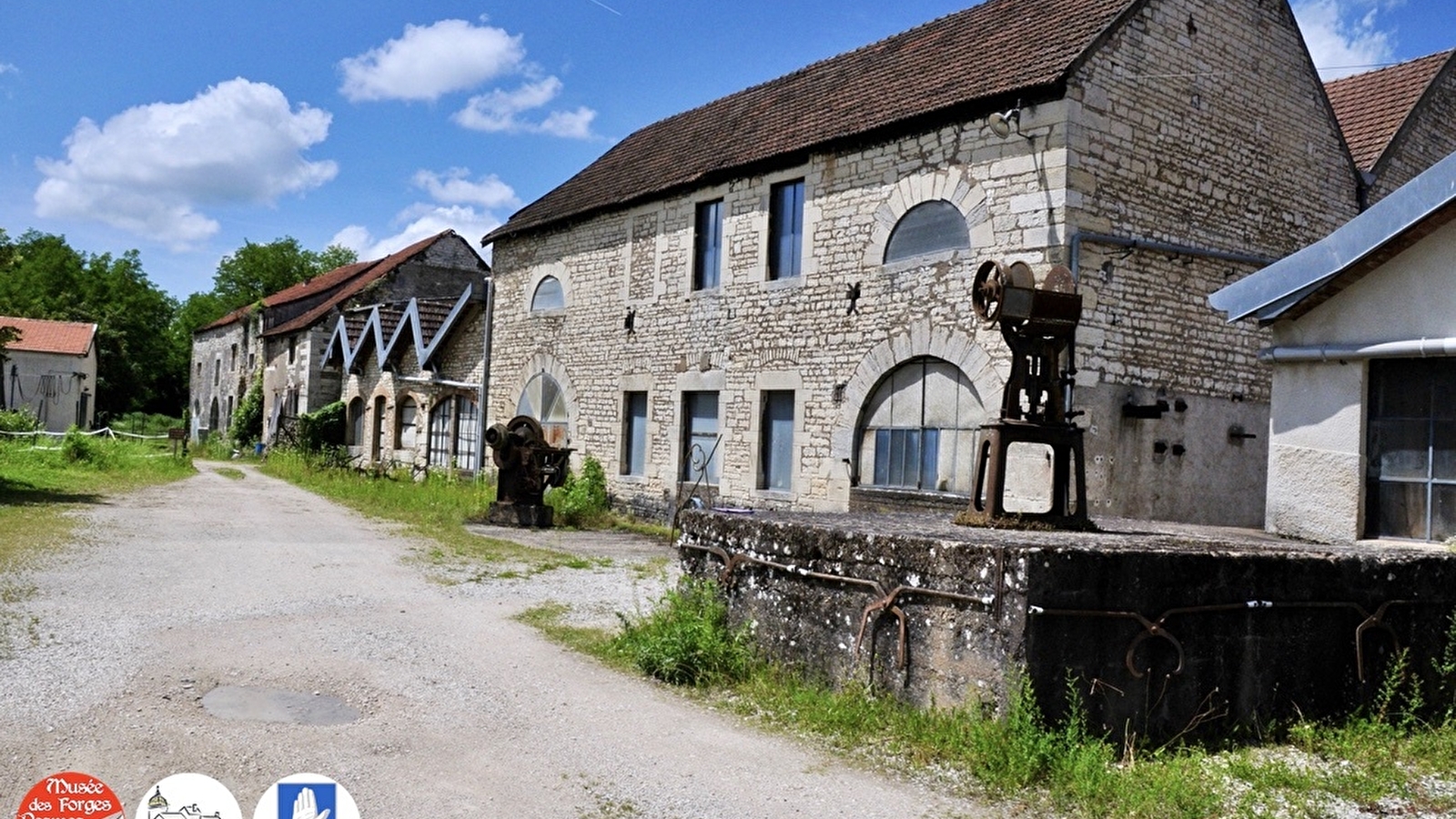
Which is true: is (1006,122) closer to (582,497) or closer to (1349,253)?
(1349,253)

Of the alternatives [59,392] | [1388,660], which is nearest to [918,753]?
[1388,660]

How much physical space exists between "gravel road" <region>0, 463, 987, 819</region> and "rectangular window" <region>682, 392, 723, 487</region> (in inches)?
232

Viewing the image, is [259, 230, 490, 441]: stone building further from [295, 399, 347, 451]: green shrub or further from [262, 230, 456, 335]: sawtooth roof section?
[295, 399, 347, 451]: green shrub

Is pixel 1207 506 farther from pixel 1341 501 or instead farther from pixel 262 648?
pixel 262 648

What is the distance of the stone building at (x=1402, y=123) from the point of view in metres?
14.0

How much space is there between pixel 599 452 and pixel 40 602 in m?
10.6

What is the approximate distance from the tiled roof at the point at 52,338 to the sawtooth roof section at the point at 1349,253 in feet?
142

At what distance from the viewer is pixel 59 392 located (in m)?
40.7

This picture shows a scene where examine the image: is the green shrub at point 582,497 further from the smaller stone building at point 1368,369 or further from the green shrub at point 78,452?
the green shrub at point 78,452

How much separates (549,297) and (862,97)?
7.63 metres

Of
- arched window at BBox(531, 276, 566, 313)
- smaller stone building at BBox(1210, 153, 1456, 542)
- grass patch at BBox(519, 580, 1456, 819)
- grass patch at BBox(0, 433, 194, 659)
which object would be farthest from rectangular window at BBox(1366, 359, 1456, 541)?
arched window at BBox(531, 276, 566, 313)

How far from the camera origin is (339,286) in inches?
1446

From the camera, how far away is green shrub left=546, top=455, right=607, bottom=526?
1609 centimetres

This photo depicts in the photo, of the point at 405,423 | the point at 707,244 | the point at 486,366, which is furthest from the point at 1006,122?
the point at 405,423
